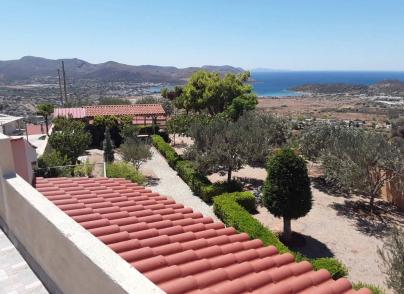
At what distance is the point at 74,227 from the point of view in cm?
427

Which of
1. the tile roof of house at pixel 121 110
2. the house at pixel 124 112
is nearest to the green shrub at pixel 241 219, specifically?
the house at pixel 124 112

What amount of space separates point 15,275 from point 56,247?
1517mm

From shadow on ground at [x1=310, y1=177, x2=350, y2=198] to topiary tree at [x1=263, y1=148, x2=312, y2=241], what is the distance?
751 centimetres

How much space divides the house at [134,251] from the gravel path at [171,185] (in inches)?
413

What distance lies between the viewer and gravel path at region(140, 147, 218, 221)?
19.2m

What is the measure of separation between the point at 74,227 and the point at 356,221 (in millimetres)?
15802

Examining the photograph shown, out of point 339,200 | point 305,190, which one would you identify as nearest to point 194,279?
point 305,190

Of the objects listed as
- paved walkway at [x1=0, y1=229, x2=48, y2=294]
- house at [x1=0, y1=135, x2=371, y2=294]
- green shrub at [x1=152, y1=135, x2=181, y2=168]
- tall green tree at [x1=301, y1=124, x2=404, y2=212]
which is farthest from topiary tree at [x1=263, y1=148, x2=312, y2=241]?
green shrub at [x1=152, y1=135, x2=181, y2=168]

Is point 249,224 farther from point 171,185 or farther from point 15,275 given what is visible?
point 15,275

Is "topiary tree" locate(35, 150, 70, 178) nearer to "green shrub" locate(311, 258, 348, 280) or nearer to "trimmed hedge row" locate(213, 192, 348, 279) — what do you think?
"trimmed hedge row" locate(213, 192, 348, 279)

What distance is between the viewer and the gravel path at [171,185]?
1925 cm

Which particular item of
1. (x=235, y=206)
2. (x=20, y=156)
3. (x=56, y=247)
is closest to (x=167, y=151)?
(x=235, y=206)

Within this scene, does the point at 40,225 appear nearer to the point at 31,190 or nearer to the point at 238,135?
the point at 31,190

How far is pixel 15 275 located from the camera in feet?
17.7
